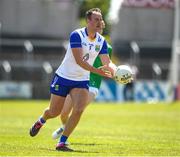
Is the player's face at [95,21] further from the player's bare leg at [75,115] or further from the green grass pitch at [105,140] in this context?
the green grass pitch at [105,140]

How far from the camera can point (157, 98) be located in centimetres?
4706

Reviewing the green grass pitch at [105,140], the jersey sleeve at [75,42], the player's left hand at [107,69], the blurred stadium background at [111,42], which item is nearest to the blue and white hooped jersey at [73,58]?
the jersey sleeve at [75,42]

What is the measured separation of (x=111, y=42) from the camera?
60906mm

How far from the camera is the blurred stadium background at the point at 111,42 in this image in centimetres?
4678

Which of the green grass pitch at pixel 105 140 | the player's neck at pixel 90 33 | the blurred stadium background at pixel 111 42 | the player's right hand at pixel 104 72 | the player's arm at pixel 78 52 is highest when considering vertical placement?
the player's neck at pixel 90 33

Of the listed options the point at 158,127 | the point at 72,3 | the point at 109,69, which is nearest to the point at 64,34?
the point at 72,3

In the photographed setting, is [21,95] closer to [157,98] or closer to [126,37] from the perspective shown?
[157,98]

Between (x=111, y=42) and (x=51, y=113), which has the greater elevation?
(x=51, y=113)

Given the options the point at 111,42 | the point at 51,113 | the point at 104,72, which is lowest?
the point at 111,42

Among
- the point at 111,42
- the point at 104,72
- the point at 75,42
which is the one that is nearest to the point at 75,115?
the point at 104,72

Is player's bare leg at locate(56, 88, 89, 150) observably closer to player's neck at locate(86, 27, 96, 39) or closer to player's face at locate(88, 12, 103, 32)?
player's neck at locate(86, 27, 96, 39)

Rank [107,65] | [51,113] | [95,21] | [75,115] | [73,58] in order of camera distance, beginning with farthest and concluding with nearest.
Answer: [107,65], [51,113], [73,58], [95,21], [75,115]

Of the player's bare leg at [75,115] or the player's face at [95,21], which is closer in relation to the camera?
the player's bare leg at [75,115]

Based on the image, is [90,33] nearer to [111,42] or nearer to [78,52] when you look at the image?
[78,52]
